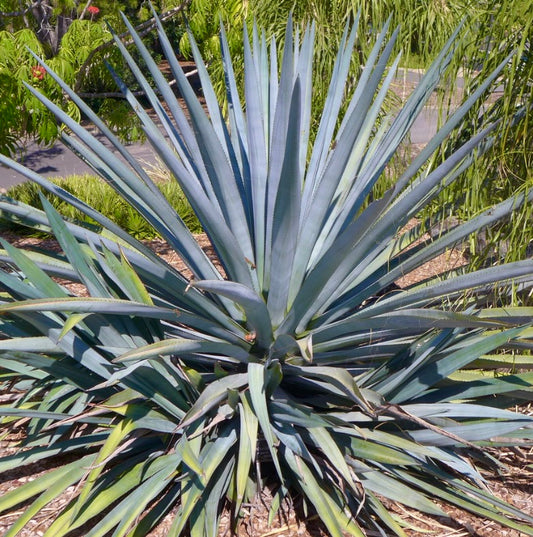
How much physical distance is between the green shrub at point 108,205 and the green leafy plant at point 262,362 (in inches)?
149

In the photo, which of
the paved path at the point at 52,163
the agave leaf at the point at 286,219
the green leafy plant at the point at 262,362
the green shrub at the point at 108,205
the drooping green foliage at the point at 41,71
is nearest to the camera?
the agave leaf at the point at 286,219

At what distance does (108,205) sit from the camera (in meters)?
7.01

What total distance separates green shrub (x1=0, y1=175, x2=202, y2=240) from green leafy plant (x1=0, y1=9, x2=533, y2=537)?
3.78m

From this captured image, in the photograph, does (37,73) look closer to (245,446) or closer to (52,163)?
(245,446)

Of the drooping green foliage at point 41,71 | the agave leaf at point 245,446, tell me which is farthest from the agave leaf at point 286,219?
the drooping green foliage at point 41,71

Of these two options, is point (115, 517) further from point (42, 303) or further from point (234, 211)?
point (234, 211)

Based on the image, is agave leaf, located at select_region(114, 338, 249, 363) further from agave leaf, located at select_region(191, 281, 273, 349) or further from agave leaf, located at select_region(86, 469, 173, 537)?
agave leaf, located at select_region(86, 469, 173, 537)

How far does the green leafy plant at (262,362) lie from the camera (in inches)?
92.1

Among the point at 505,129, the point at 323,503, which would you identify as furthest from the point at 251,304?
the point at 505,129

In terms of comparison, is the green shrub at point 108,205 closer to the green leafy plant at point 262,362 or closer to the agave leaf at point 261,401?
the green leafy plant at point 262,362

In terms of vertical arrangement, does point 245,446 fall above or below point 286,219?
below

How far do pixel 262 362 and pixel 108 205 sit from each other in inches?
187

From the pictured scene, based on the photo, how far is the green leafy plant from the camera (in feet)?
7.68

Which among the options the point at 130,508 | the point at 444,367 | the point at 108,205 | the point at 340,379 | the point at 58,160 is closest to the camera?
the point at 340,379
